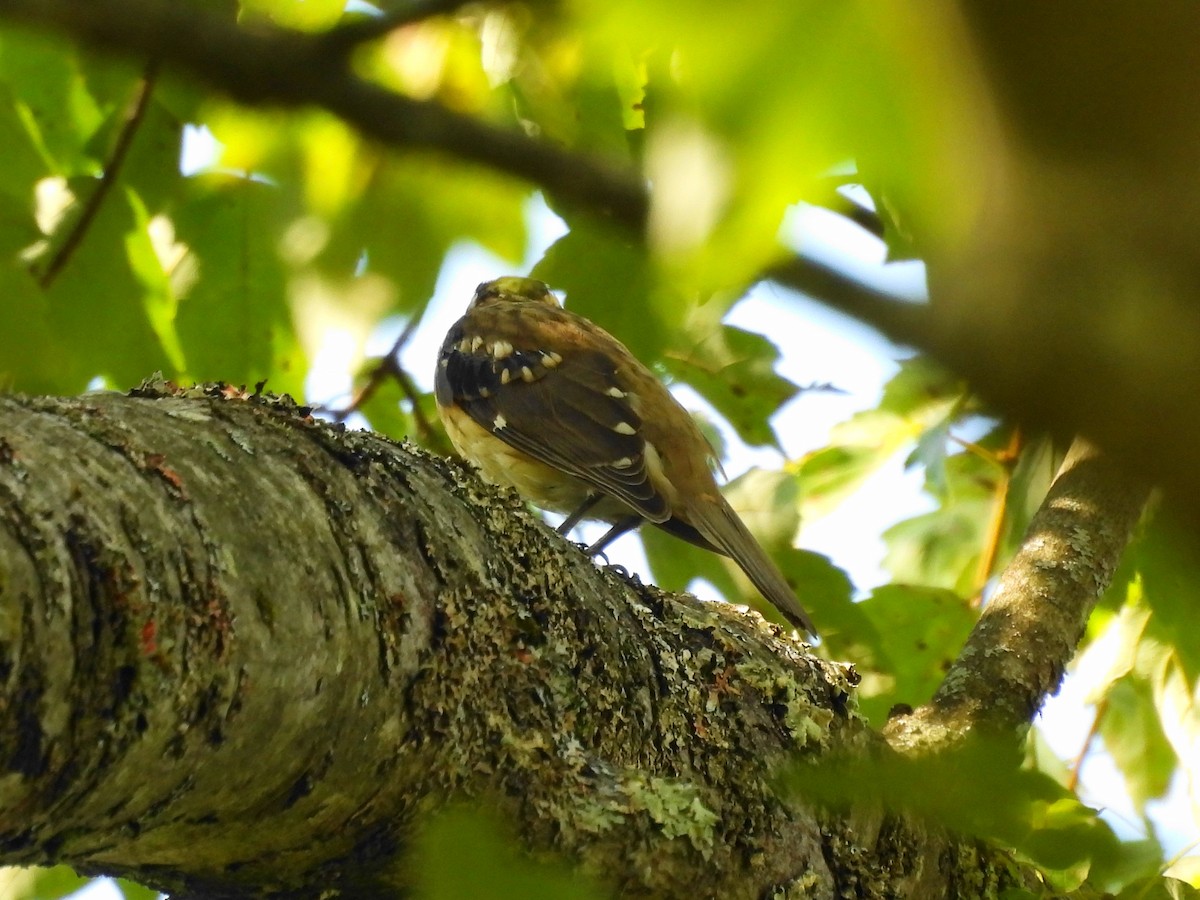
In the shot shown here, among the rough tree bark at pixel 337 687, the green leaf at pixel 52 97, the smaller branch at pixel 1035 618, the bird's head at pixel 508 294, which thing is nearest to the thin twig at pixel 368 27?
the rough tree bark at pixel 337 687

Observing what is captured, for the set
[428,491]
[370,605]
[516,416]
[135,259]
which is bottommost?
[370,605]

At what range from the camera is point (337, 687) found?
5.32 ft

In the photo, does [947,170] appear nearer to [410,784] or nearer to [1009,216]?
[1009,216]

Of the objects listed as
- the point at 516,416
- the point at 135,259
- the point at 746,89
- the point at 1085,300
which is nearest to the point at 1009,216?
the point at 1085,300

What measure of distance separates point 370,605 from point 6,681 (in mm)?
579

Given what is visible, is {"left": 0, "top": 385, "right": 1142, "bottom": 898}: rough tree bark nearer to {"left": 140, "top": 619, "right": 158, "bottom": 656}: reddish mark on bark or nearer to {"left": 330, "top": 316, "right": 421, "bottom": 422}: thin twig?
{"left": 140, "top": 619, "right": 158, "bottom": 656}: reddish mark on bark

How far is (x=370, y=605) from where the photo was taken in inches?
68.4

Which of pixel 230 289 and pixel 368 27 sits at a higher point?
pixel 230 289

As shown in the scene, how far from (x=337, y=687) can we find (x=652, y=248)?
108cm

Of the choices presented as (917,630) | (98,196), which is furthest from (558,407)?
(98,196)

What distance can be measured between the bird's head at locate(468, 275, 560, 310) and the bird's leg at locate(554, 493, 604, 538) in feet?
4.36

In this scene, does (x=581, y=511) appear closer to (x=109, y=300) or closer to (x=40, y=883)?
(x=109, y=300)

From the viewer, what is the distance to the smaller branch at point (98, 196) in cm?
260

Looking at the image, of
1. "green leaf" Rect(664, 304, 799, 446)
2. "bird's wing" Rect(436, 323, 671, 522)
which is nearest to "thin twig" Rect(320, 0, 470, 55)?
"green leaf" Rect(664, 304, 799, 446)
